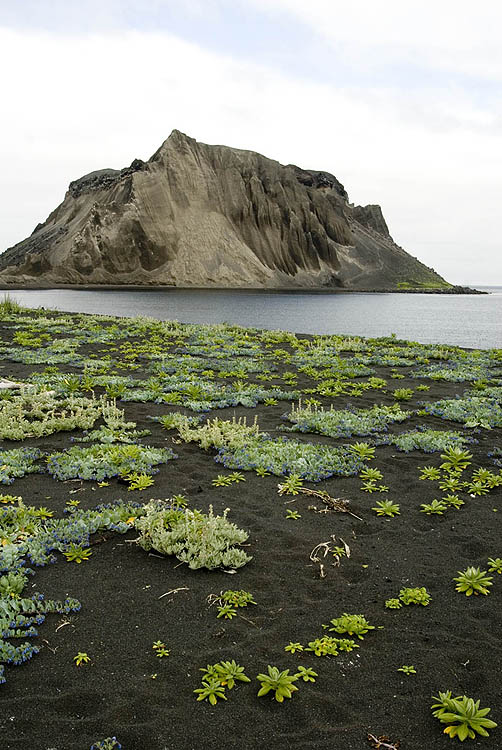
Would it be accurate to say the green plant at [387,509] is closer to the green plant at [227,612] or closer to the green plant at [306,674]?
the green plant at [227,612]

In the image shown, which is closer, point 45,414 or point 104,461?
point 104,461

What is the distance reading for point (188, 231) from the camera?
14588 centimetres

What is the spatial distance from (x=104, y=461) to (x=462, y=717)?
6881 millimetres

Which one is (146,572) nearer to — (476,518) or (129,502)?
(129,502)

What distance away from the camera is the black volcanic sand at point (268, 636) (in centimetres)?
425

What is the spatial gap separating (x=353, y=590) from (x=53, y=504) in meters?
4.51

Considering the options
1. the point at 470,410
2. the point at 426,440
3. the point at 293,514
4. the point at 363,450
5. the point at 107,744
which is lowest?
the point at 107,744

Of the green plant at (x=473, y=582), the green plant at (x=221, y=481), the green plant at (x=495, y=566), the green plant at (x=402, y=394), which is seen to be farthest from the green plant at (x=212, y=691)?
the green plant at (x=402, y=394)

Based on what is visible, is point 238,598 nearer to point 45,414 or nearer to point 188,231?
point 45,414

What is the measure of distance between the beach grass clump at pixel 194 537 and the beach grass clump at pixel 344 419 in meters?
5.14

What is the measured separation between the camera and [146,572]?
6500mm

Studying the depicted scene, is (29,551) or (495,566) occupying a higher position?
(495,566)

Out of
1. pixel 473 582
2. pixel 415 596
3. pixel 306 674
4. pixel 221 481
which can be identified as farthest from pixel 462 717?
pixel 221 481

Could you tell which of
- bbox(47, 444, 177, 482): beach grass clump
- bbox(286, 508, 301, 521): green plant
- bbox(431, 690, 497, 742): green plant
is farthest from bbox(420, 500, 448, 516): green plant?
bbox(47, 444, 177, 482): beach grass clump
